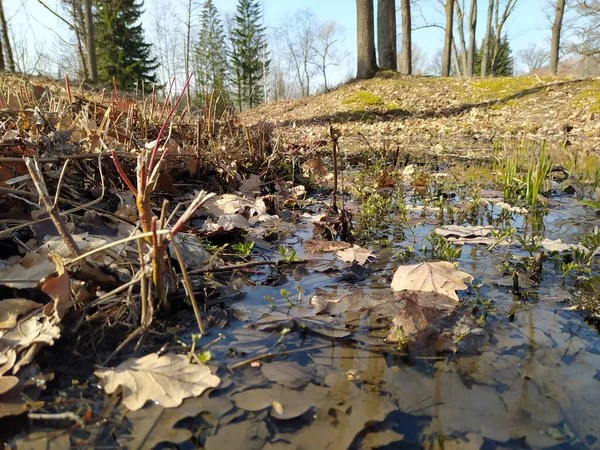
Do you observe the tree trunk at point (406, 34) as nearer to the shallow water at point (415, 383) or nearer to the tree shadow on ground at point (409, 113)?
the tree shadow on ground at point (409, 113)

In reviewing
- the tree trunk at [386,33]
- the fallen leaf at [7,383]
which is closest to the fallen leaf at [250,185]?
the fallen leaf at [7,383]

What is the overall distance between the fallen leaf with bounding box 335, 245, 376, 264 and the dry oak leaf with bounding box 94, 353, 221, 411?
3.33ft

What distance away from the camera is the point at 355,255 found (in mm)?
1987

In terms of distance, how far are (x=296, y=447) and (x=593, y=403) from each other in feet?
2.50

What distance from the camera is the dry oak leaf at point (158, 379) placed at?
101cm

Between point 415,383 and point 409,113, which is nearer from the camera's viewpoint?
point 415,383

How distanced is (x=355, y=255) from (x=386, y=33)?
1546 cm

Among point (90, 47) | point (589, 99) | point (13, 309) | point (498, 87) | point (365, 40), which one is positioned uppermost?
point (90, 47)

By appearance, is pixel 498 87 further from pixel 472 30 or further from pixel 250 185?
pixel 472 30

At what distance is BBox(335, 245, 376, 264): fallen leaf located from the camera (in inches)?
76.5

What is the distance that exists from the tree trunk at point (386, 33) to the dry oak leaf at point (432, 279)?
1564 centimetres

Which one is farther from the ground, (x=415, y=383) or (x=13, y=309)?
(x=13, y=309)

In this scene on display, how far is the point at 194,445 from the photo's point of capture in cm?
90

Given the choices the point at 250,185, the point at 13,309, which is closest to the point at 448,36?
the point at 250,185
